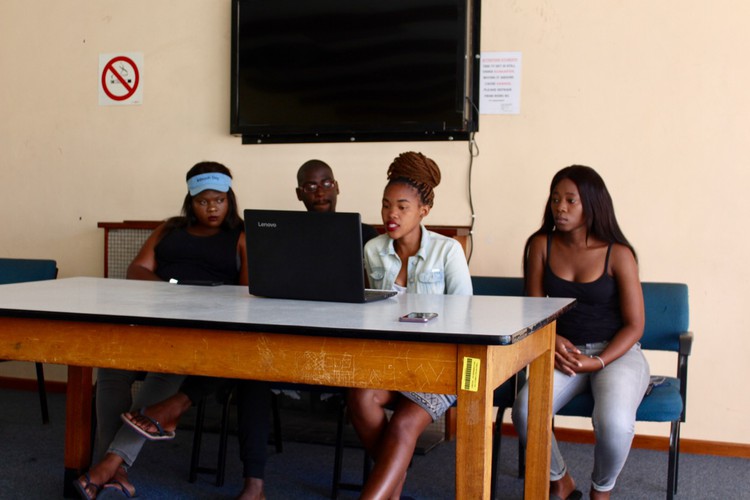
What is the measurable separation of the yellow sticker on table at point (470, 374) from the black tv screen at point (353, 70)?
2.13 meters

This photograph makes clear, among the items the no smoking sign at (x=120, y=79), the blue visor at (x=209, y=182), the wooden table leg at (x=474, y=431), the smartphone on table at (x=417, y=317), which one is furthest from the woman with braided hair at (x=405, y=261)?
the no smoking sign at (x=120, y=79)

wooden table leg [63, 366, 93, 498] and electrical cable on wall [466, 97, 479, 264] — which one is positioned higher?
electrical cable on wall [466, 97, 479, 264]

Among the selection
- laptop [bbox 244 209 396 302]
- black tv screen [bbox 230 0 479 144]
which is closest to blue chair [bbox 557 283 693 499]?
laptop [bbox 244 209 396 302]

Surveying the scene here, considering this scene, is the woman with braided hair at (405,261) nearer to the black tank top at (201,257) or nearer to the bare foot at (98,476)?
the black tank top at (201,257)

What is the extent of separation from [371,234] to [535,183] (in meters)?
0.85

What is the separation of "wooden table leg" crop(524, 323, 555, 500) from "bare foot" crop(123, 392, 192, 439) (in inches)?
43.6

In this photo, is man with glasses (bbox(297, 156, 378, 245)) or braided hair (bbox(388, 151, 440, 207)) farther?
man with glasses (bbox(297, 156, 378, 245))

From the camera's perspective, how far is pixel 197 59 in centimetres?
412

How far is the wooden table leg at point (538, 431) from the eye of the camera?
2.39 meters

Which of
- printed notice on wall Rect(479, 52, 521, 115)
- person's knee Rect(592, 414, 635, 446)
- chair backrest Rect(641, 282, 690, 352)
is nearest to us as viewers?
person's knee Rect(592, 414, 635, 446)

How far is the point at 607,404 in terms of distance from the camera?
2523mm

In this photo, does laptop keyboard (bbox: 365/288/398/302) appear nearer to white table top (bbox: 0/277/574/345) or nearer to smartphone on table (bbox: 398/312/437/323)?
white table top (bbox: 0/277/574/345)

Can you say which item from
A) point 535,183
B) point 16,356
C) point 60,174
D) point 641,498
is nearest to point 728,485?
point 641,498

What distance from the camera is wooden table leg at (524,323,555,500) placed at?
2387 mm
